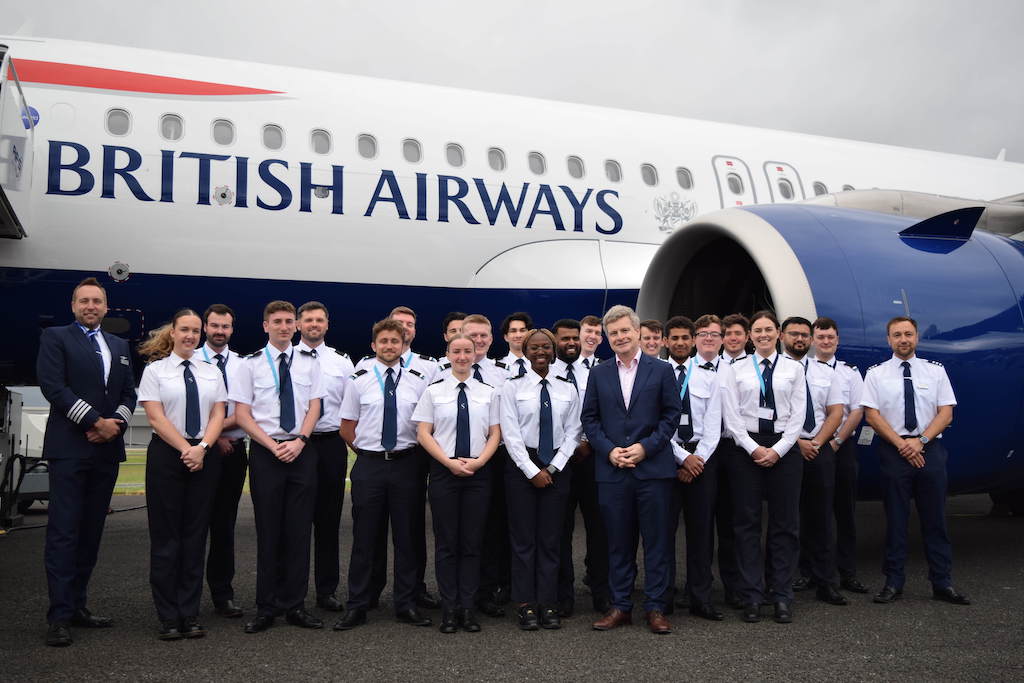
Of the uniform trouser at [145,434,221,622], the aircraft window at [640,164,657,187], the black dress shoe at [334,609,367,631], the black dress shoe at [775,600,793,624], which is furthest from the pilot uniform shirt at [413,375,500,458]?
the aircraft window at [640,164,657,187]

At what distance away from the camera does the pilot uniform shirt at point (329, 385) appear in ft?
16.6

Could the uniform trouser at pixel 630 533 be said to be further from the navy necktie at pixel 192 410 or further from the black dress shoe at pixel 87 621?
the black dress shoe at pixel 87 621

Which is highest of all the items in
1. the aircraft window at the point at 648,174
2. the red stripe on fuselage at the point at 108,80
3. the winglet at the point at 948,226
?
the red stripe on fuselage at the point at 108,80

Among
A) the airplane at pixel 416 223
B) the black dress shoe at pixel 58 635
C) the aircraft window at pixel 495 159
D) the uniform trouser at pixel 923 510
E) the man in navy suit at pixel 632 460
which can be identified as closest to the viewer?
the black dress shoe at pixel 58 635

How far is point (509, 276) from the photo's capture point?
8141 mm

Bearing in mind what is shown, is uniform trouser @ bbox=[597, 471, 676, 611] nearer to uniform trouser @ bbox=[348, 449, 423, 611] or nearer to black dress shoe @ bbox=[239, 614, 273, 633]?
uniform trouser @ bbox=[348, 449, 423, 611]

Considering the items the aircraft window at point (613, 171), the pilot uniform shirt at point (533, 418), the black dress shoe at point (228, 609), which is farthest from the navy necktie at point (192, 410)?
the aircraft window at point (613, 171)

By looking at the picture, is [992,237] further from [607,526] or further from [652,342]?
[607,526]

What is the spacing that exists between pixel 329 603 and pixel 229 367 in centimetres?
154

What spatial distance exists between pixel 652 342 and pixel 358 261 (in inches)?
123

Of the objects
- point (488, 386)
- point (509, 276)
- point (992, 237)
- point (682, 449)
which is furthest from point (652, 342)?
point (992, 237)

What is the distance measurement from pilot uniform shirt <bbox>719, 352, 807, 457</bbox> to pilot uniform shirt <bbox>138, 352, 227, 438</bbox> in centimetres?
297

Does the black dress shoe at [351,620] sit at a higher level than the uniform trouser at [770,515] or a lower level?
lower

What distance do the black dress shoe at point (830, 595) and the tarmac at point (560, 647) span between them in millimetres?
66
